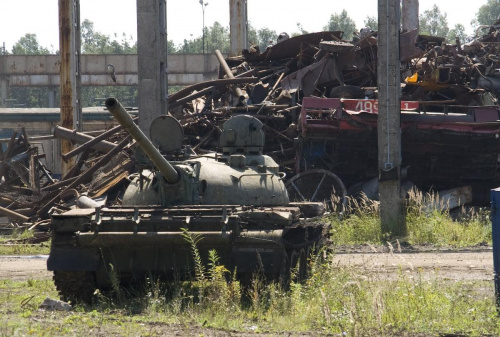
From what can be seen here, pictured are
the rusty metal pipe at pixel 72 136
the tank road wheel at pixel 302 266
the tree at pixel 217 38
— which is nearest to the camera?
the tank road wheel at pixel 302 266

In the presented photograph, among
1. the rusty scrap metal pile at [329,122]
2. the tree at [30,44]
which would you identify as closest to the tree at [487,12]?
the tree at [30,44]

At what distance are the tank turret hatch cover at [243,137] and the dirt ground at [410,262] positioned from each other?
2023 mm

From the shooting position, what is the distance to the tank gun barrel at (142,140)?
9742 millimetres

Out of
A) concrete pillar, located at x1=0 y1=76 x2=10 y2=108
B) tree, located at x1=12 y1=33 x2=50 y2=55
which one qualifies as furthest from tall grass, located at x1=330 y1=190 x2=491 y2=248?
tree, located at x1=12 y1=33 x2=50 y2=55

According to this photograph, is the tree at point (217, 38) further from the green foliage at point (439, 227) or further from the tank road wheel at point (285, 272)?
the tank road wheel at point (285, 272)

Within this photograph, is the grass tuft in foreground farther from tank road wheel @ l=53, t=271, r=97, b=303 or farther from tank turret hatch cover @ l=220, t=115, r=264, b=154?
tank turret hatch cover @ l=220, t=115, r=264, b=154

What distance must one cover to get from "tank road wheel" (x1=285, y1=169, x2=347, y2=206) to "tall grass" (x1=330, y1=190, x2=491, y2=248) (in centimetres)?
88

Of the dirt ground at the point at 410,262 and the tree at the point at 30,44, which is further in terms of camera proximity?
the tree at the point at 30,44

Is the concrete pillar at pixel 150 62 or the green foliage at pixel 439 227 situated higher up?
the concrete pillar at pixel 150 62

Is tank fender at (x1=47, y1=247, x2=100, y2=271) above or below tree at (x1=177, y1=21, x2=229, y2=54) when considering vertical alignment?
below

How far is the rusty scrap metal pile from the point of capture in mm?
20375

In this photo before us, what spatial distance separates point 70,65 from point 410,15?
12.3 metres

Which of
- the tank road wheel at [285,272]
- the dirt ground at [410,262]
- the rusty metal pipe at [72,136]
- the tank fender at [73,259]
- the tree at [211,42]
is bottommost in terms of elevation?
the dirt ground at [410,262]

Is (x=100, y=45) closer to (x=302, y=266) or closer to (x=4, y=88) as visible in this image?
(x=4, y=88)
